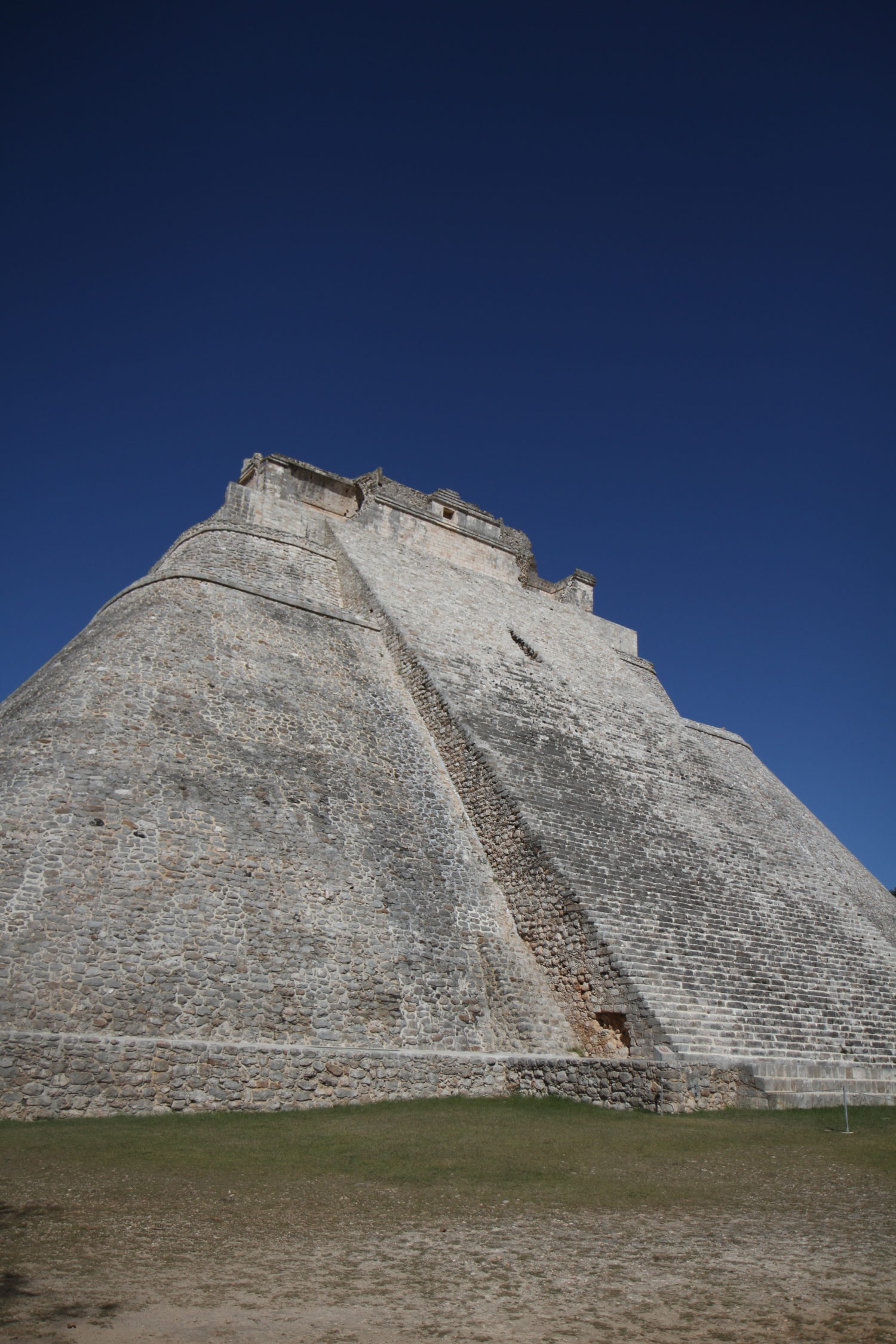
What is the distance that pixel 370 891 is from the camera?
902cm

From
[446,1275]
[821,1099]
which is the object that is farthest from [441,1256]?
[821,1099]

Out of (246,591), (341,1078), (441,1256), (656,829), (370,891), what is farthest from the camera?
(246,591)

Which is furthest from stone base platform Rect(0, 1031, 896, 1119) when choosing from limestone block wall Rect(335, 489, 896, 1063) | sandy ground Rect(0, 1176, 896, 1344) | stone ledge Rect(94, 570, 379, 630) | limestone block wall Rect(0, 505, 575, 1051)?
stone ledge Rect(94, 570, 379, 630)

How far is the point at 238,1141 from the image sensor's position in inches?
228

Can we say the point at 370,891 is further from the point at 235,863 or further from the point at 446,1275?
the point at 446,1275

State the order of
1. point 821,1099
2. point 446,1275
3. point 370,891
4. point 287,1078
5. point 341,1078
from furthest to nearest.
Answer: point 370,891 → point 821,1099 → point 341,1078 → point 287,1078 → point 446,1275

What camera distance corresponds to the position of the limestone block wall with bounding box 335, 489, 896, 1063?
920 cm

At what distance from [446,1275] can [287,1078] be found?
4.26 meters

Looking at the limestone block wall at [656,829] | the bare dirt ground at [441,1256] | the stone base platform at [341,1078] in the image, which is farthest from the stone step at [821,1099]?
the bare dirt ground at [441,1256]

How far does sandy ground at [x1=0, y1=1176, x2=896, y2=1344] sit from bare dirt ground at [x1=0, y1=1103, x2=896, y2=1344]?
11 mm

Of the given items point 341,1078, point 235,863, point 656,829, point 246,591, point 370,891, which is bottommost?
point 341,1078

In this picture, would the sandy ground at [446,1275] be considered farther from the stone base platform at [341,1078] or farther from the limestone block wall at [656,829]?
the limestone block wall at [656,829]

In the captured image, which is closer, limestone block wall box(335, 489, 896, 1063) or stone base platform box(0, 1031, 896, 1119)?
stone base platform box(0, 1031, 896, 1119)

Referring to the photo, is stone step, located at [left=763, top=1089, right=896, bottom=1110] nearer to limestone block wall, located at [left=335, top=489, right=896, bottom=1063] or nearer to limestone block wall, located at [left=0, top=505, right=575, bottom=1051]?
limestone block wall, located at [left=335, top=489, right=896, bottom=1063]
